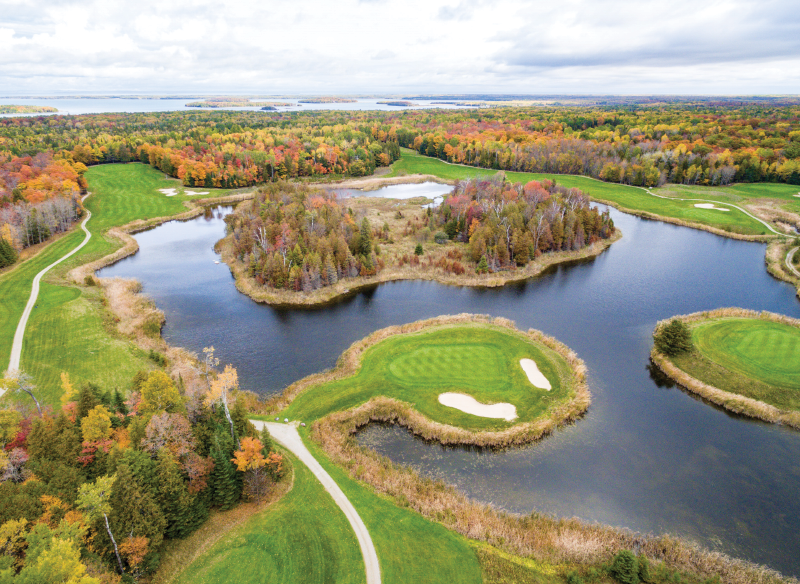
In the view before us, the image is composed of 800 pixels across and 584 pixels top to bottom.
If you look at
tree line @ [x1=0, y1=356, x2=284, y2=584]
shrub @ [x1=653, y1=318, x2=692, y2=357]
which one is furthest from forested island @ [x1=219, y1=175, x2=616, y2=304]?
tree line @ [x1=0, y1=356, x2=284, y2=584]

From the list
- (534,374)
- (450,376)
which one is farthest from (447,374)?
(534,374)

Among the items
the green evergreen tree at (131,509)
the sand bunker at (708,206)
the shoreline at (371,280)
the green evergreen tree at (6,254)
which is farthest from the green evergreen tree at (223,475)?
the sand bunker at (708,206)

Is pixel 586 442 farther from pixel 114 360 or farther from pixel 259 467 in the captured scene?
pixel 114 360

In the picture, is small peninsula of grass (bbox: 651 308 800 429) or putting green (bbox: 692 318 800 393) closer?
small peninsula of grass (bbox: 651 308 800 429)

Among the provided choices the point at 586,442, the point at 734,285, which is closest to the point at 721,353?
the point at 586,442

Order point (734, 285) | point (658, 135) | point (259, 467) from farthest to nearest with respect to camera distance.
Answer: point (658, 135) < point (734, 285) < point (259, 467)

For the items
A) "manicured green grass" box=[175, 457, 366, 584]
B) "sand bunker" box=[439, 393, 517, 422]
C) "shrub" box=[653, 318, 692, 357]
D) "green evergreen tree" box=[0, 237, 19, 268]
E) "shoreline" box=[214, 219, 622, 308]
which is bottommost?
"sand bunker" box=[439, 393, 517, 422]

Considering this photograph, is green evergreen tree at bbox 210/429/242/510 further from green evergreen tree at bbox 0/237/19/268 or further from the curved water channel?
green evergreen tree at bbox 0/237/19/268
